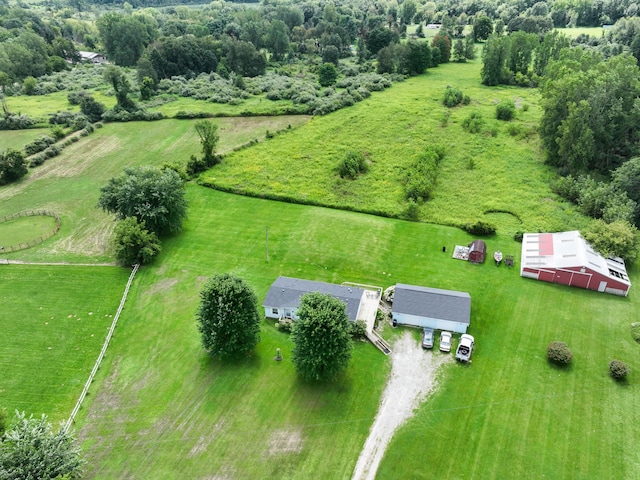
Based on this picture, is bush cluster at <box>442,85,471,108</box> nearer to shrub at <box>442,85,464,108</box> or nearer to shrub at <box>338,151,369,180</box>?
shrub at <box>442,85,464,108</box>

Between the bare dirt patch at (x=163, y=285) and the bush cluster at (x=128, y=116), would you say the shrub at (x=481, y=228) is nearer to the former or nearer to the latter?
the bare dirt patch at (x=163, y=285)

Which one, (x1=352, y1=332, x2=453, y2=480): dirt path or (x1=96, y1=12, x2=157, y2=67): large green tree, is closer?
(x1=352, y1=332, x2=453, y2=480): dirt path

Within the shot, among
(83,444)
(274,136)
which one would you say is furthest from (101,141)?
(83,444)

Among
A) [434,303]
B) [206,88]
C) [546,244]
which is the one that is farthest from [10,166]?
[546,244]

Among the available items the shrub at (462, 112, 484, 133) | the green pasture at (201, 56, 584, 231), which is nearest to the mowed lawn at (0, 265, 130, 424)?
the green pasture at (201, 56, 584, 231)

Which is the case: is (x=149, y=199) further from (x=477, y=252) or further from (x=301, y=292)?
(x=477, y=252)

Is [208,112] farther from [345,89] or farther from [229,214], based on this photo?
[229,214]

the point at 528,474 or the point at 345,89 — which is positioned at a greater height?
the point at 345,89

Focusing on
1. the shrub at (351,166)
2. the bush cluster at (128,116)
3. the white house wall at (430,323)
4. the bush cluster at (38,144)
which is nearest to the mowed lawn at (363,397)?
the white house wall at (430,323)
